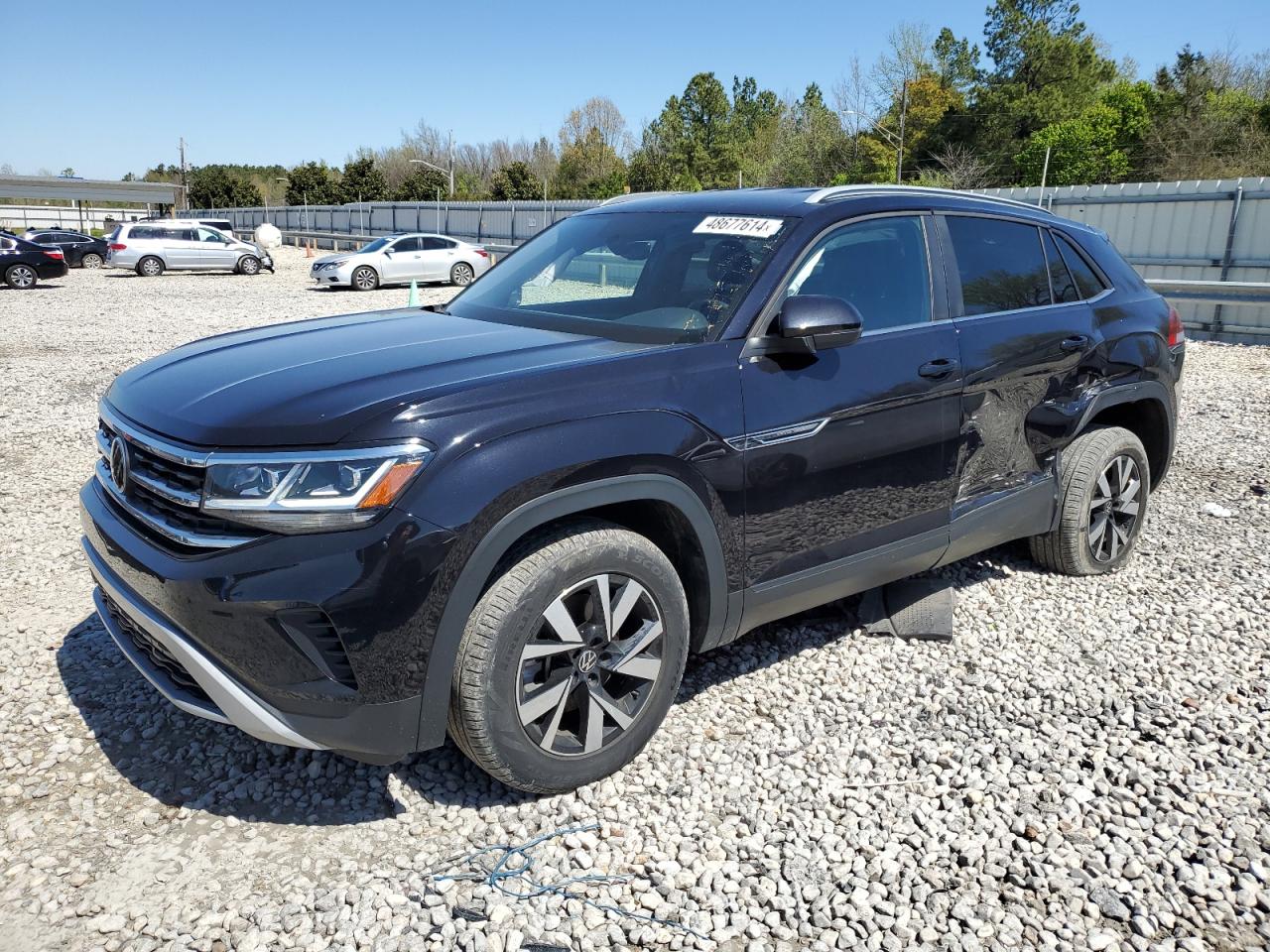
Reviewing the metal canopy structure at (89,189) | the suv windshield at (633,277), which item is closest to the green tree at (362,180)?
the metal canopy structure at (89,189)

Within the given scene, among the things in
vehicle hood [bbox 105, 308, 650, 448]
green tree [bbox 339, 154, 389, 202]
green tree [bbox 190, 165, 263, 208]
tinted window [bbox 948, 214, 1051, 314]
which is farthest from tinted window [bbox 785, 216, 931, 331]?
green tree [bbox 190, 165, 263, 208]

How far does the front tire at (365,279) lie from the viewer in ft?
84.2

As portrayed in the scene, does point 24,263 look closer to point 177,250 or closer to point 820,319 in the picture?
point 177,250

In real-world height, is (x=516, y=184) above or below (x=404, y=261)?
above

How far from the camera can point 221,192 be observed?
88.5 meters

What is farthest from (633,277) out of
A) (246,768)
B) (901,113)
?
(901,113)

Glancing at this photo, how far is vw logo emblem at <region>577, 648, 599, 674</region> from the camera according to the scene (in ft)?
9.68

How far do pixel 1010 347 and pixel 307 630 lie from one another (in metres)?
3.10

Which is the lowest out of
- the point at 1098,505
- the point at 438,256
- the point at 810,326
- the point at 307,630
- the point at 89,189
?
the point at 1098,505

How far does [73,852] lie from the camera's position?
286cm

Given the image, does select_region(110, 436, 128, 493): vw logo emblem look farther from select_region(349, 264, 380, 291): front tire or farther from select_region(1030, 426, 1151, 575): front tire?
select_region(349, 264, 380, 291): front tire

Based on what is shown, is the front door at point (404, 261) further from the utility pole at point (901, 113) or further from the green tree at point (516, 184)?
the utility pole at point (901, 113)

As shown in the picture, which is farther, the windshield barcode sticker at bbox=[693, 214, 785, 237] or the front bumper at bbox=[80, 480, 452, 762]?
the windshield barcode sticker at bbox=[693, 214, 785, 237]

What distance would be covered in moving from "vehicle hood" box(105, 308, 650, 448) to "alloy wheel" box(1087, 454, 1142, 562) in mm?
2882
